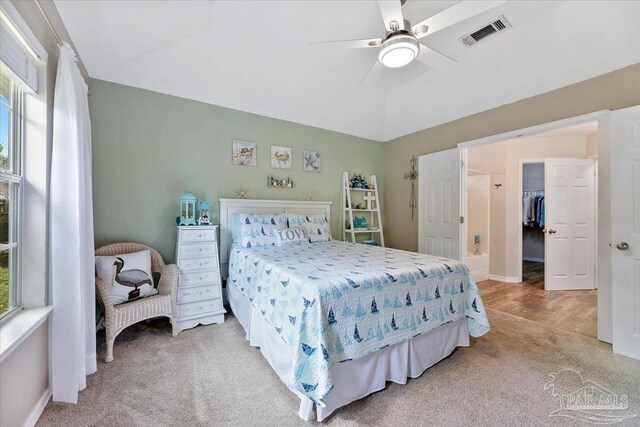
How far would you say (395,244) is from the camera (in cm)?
483

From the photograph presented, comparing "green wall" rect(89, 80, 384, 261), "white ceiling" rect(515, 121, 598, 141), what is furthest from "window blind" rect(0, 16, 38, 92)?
"white ceiling" rect(515, 121, 598, 141)

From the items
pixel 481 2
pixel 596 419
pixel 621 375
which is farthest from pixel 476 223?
pixel 481 2

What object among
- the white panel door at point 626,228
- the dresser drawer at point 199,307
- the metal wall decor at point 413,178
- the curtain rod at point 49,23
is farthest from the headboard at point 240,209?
the white panel door at point 626,228

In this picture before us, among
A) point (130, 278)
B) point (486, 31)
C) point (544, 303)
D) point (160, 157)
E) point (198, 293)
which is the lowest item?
Result: point (544, 303)

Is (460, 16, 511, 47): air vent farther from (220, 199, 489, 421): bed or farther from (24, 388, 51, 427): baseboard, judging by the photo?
(24, 388, 51, 427): baseboard

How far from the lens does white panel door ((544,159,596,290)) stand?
13.7 ft

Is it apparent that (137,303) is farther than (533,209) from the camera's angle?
No

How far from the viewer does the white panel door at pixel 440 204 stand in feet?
12.3

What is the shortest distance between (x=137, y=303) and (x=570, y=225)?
19.7 ft

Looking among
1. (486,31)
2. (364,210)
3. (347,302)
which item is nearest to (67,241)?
(347,302)

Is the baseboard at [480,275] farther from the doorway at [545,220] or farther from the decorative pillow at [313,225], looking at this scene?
the decorative pillow at [313,225]

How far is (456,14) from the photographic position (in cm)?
183

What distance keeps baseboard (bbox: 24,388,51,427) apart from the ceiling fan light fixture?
331 centimetres

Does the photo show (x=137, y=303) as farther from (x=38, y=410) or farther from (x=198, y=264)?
(x=38, y=410)
